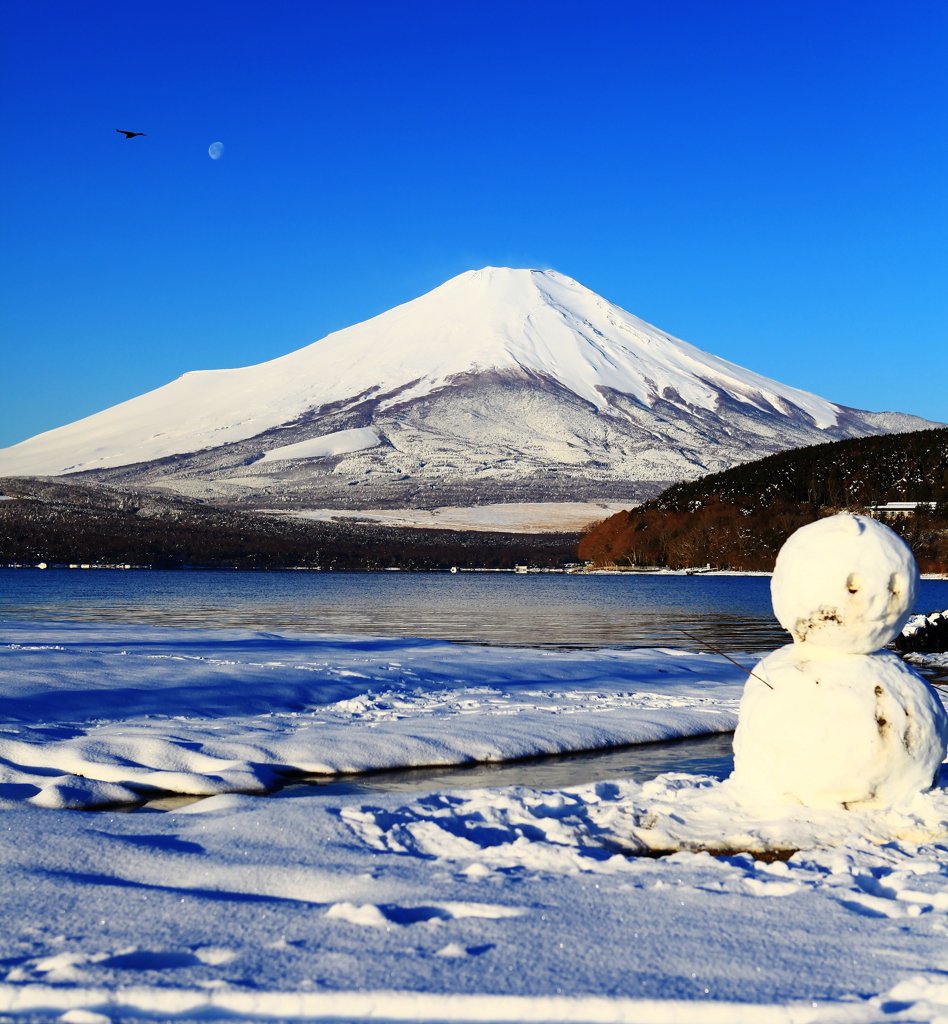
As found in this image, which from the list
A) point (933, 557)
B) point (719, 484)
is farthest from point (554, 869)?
point (719, 484)

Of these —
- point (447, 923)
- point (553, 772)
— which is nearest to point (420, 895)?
point (447, 923)

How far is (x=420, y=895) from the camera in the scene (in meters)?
4.85

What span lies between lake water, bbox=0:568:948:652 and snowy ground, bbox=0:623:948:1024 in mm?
10535

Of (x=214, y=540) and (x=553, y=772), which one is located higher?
(x=214, y=540)

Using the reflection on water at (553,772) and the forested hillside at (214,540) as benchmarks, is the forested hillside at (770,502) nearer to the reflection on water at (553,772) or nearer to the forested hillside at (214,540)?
the forested hillside at (214,540)

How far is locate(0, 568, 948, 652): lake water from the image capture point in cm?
2483

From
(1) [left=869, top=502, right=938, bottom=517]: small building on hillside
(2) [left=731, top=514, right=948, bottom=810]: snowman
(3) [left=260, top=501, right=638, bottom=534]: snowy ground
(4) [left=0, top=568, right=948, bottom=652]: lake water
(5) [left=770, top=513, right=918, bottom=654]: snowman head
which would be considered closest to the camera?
(2) [left=731, top=514, right=948, bottom=810]: snowman

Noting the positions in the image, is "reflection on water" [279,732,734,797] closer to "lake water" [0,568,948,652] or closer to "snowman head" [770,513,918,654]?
"snowman head" [770,513,918,654]

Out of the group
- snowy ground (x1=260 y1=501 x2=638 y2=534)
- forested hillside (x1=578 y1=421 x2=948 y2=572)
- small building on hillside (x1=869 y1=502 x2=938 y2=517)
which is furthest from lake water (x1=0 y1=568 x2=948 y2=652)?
snowy ground (x1=260 y1=501 x2=638 y2=534)

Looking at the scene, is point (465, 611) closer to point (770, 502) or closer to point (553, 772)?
point (553, 772)

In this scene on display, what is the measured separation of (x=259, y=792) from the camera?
25.5ft

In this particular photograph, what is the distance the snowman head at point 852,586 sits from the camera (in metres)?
6.46

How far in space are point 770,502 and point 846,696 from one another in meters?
78.8

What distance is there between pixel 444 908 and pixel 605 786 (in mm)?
3147
